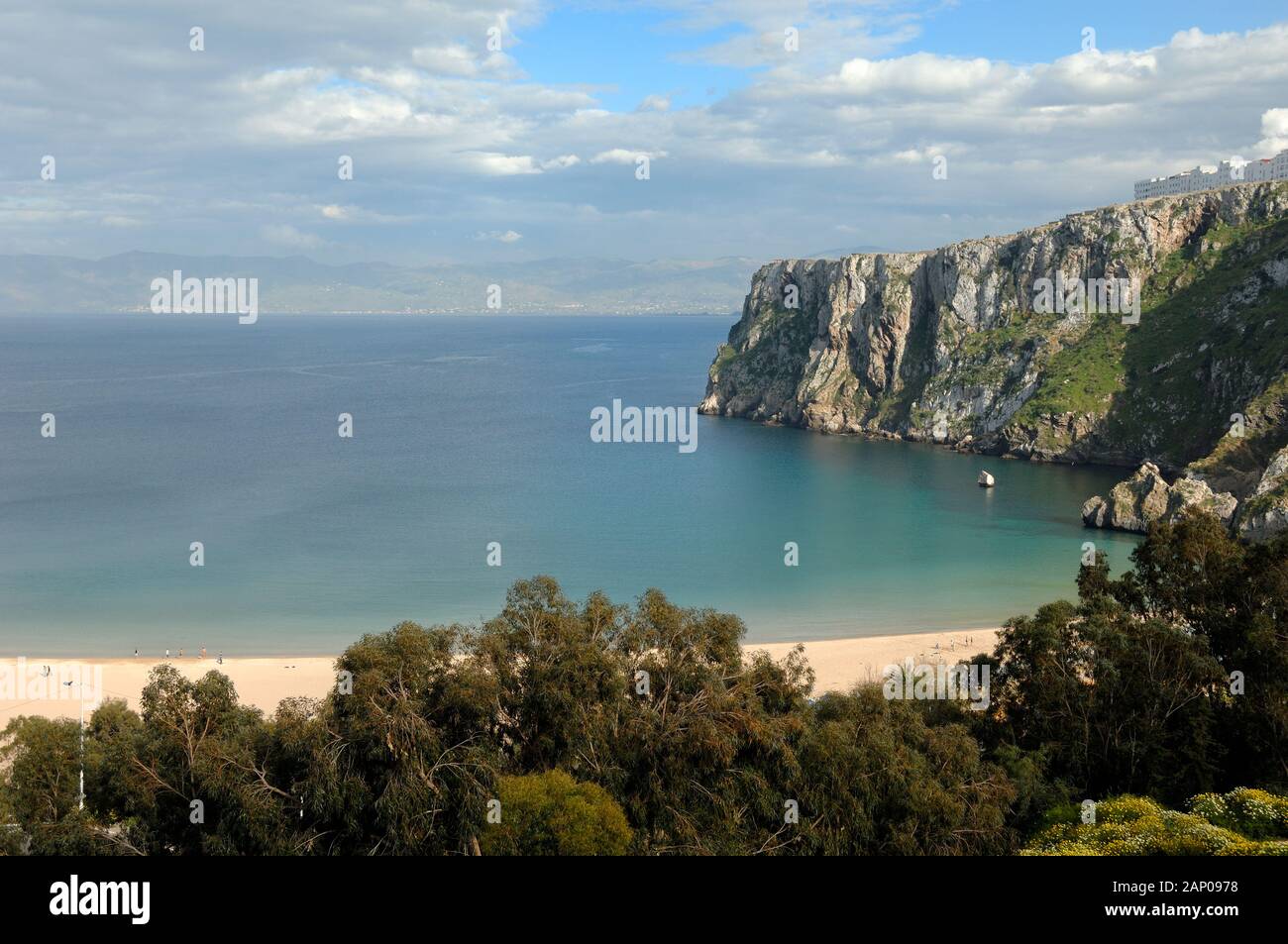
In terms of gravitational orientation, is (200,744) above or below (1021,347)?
below

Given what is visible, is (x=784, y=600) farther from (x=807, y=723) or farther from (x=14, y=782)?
(x=14, y=782)

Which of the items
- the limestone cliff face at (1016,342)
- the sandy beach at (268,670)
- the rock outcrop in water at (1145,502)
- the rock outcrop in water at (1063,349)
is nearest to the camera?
the sandy beach at (268,670)

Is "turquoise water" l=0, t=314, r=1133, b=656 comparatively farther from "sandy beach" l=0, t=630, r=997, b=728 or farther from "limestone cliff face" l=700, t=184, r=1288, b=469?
"limestone cliff face" l=700, t=184, r=1288, b=469

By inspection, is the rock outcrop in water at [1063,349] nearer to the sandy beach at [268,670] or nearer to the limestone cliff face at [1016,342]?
the limestone cliff face at [1016,342]

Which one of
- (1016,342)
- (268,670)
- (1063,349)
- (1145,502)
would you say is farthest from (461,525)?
(1063,349)

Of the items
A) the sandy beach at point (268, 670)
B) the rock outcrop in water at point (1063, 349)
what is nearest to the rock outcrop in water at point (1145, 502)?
the rock outcrop in water at point (1063, 349)

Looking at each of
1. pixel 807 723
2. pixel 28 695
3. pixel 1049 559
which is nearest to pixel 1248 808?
pixel 807 723
